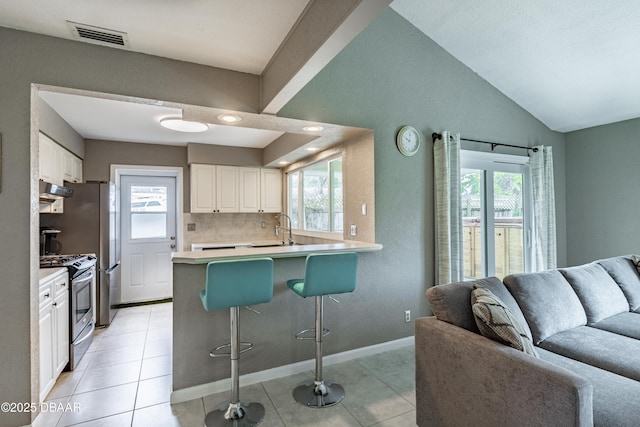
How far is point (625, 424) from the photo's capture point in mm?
1251

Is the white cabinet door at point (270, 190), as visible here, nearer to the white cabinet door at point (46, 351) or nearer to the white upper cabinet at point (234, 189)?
the white upper cabinet at point (234, 189)

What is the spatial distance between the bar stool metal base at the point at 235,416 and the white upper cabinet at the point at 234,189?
11.1ft

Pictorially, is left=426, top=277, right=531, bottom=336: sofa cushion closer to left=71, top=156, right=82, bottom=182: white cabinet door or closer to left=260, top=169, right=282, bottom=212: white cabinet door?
left=260, top=169, right=282, bottom=212: white cabinet door

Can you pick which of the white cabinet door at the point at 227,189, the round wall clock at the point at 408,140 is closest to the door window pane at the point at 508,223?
the round wall clock at the point at 408,140

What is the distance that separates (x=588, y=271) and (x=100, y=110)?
16.1 ft

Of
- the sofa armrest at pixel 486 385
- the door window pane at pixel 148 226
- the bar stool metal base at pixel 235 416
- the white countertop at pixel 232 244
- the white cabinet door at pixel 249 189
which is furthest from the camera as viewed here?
the white cabinet door at pixel 249 189

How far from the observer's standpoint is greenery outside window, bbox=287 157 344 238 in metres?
3.82

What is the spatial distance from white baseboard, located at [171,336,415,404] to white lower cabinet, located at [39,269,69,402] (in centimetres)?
99

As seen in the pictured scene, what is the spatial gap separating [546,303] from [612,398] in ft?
2.65

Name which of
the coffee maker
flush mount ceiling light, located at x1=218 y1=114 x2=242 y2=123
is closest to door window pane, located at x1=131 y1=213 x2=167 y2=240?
the coffee maker

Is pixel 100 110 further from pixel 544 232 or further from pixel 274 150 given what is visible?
pixel 544 232

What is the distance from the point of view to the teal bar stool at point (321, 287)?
2199 millimetres

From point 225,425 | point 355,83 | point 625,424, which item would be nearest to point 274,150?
point 355,83

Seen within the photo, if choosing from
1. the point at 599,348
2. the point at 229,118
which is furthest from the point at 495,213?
the point at 229,118
